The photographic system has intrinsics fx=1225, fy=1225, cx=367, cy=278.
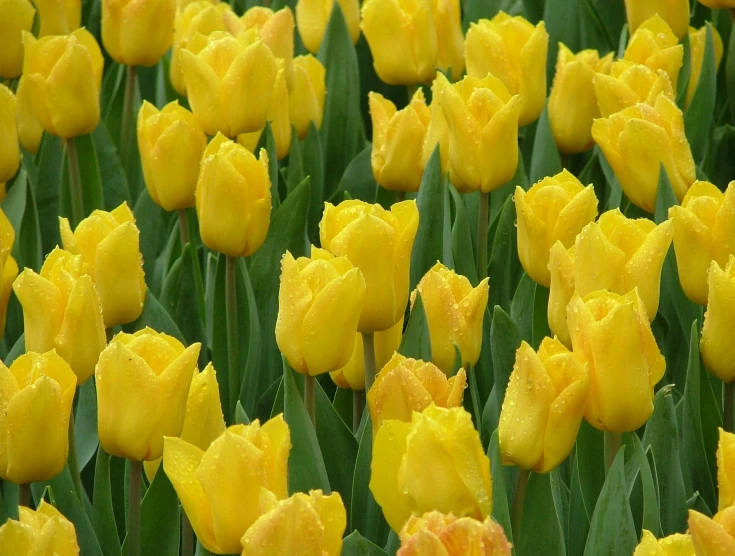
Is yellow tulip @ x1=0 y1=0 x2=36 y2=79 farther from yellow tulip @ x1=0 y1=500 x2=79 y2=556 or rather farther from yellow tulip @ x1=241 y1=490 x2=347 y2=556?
yellow tulip @ x1=241 y1=490 x2=347 y2=556

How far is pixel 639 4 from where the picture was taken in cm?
212

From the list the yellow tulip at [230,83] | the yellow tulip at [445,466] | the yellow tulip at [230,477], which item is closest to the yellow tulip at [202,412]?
the yellow tulip at [230,477]

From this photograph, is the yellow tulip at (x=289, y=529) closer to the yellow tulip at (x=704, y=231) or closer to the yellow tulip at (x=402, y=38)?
the yellow tulip at (x=704, y=231)

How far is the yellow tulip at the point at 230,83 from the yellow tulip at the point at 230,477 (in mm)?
861

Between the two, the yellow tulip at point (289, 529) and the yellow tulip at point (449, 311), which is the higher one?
the yellow tulip at point (289, 529)

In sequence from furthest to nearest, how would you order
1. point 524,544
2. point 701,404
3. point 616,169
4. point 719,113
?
point 719,113 < point 616,169 < point 701,404 < point 524,544

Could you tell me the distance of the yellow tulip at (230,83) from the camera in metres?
1.80

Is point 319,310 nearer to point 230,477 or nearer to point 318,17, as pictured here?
point 230,477

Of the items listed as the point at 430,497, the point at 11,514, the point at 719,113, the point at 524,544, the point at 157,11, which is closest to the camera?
the point at 430,497

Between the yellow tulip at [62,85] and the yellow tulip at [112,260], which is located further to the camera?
the yellow tulip at [62,85]

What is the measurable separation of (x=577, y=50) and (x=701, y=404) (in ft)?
4.04

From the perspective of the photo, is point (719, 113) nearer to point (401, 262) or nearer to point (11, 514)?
point (401, 262)

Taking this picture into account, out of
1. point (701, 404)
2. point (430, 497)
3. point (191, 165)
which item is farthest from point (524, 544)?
point (191, 165)

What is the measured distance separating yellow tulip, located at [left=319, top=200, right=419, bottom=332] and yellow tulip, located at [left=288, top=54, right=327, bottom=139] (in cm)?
78
